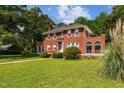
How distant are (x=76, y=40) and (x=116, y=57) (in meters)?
26.9

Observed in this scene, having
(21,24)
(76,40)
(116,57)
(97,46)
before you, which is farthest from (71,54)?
(116,57)

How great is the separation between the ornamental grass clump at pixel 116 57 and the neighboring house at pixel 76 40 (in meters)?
20.7

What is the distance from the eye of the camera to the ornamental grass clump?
10297 millimetres

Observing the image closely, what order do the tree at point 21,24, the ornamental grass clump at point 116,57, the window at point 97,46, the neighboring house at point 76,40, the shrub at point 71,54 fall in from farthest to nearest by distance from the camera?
the tree at point 21,24 → the neighboring house at point 76,40 → the window at point 97,46 → the shrub at point 71,54 → the ornamental grass clump at point 116,57

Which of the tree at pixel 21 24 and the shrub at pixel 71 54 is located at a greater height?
the tree at pixel 21 24

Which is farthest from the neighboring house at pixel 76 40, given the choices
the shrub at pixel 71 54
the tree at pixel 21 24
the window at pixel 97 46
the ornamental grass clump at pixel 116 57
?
the ornamental grass clump at pixel 116 57

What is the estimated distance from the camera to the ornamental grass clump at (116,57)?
Answer: 10.3 metres

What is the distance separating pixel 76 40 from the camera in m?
37.3

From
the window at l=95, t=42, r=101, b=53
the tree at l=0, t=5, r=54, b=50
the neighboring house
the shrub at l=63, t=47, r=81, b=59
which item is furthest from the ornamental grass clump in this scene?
the tree at l=0, t=5, r=54, b=50

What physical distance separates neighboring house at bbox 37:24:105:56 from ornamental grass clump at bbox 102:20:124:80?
67.9 ft

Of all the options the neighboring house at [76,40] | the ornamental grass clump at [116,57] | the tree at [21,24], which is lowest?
the ornamental grass clump at [116,57]

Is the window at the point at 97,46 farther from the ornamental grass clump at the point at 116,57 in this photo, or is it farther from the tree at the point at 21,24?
the ornamental grass clump at the point at 116,57

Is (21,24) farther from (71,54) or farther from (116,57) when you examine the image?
(116,57)

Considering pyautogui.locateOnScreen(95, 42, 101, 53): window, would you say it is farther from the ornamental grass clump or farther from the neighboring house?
the ornamental grass clump
